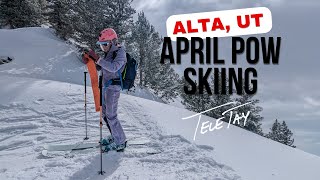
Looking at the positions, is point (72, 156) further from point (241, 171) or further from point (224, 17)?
point (224, 17)

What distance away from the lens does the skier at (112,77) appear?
25.3ft

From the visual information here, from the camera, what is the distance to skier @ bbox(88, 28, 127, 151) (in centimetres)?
771

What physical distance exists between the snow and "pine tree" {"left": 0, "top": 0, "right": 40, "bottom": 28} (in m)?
28.4

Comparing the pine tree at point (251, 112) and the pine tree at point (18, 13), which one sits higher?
the pine tree at point (18, 13)

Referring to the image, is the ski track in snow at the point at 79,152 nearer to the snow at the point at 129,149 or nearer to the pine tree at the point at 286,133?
the snow at the point at 129,149

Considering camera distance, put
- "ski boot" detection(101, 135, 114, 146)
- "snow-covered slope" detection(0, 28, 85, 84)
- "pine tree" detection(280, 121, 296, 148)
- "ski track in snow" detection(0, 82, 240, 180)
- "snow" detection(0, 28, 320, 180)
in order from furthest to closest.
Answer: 1. "pine tree" detection(280, 121, 296, 148)
2. "snow-covered slope" detection(0, 28, 85, 84)
3. "ski boot" detection(101, 135, 114, 146)
4. "snow" detection(0, 28, 320, 180)
5. "ski track in snow" detection(0, 82, 240, 180)

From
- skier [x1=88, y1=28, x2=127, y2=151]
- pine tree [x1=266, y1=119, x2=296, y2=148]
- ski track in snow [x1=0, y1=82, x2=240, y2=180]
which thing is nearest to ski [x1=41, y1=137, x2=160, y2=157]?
ski track in snow [x1=0, y1=82, x2=240, y2=180]

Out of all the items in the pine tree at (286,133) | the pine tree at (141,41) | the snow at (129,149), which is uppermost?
the pine tree at (141,41)

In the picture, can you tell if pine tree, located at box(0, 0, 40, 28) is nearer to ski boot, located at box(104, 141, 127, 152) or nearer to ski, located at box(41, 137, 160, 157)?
ski, located at box(41, 137, 160, 157)

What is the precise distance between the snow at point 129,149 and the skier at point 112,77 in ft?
1.15

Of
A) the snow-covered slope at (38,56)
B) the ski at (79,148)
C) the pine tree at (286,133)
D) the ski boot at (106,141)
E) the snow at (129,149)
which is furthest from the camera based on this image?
the pine tree at (286,133)

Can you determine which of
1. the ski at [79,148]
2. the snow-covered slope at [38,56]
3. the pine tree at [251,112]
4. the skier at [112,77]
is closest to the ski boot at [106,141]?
the skier at [112,77]

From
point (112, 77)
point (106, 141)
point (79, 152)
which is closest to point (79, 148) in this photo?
point (79, 152)

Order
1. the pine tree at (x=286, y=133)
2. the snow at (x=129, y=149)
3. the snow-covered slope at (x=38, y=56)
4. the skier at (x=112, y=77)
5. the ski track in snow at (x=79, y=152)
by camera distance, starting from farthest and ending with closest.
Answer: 1. the pine tree at (x=286, y=133)
2. the snow-covered slope at (x=38, y=56)
3. the skier at (x=112, y=77)
4. the snow at (x=129, y=149)
5. the ski track in snow at (x=79, y=152)
